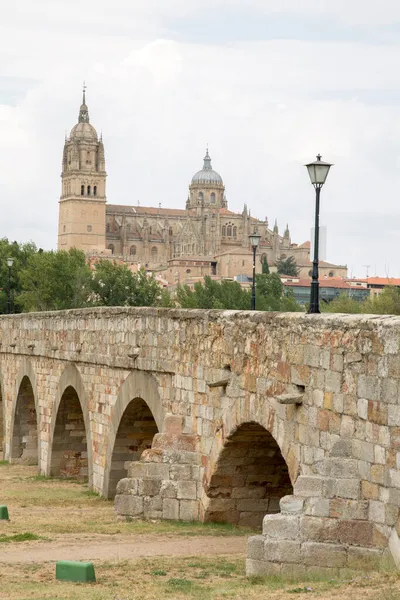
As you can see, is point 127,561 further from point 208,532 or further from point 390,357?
point 390,357

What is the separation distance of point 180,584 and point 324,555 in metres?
1.21

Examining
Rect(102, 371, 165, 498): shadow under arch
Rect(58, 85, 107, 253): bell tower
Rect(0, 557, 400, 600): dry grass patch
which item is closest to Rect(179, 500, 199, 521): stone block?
Rect(102, 371, 165, 498): shadow under arch

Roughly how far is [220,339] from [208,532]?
215 centimetres

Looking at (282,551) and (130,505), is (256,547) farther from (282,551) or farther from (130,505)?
(130,505)

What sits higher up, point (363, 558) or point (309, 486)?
point (309, 486)

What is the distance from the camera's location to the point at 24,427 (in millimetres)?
28016

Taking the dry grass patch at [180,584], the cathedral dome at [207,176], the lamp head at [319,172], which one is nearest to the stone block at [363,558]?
the dry grass patch at [180,584]

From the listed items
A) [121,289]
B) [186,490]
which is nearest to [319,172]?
[186,490]

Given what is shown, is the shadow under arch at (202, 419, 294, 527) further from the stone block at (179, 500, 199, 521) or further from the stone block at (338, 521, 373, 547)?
the stone block at (338, 521, 373, 547)

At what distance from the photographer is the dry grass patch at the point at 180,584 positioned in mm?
8672

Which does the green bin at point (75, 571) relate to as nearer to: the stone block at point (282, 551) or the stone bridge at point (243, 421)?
the stone bridge at point (243, 421)

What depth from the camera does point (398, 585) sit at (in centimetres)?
841

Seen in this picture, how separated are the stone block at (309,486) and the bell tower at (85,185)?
507ft

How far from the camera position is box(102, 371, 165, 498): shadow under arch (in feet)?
52.6
